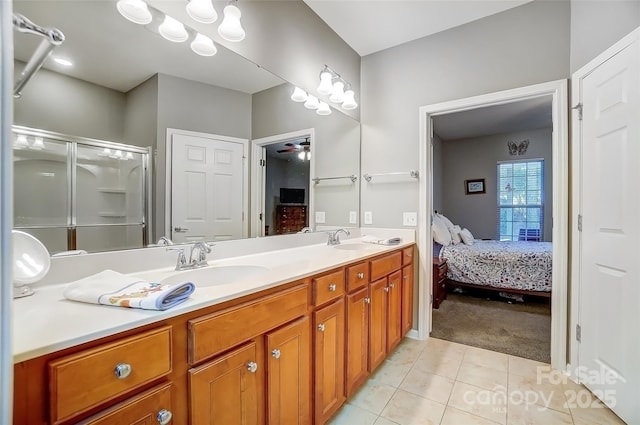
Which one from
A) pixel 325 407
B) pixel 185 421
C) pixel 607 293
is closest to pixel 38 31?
pixel 185 421

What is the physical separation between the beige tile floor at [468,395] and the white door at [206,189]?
1.23m

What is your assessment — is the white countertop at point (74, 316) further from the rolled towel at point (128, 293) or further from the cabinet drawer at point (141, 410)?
the cabinet drawer at point (141, 410)

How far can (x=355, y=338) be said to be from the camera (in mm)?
1611

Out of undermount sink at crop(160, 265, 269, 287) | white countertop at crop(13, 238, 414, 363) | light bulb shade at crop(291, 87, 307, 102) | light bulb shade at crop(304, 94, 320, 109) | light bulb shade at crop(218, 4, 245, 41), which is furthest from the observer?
light bulb shade at crop(304, 94, 320, 109)

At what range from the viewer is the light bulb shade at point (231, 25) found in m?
1.44

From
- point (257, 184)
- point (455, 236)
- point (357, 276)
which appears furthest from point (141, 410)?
point (455, 236)

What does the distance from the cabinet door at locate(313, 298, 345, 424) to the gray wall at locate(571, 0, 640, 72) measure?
85.8 inches

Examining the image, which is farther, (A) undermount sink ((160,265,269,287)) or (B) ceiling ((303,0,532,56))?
(B) ceiling ((303,0,532,56))

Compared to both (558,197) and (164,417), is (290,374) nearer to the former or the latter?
(164,417)

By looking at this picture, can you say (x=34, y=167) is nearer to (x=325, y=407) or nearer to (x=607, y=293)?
(x=325, y=407)

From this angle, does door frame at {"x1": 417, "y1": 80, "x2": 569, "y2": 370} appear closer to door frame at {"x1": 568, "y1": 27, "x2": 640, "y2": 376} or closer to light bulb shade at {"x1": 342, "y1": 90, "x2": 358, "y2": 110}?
door frame at {"x1": 568, "y1": 27, "x2": 640, "y2": 376}

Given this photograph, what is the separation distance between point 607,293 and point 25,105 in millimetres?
2832

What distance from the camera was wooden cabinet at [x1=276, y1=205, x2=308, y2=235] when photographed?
2.01 metres

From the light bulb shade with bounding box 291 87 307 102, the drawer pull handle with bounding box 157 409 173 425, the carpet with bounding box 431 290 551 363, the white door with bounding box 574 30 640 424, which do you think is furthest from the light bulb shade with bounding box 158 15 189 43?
the carpet with bounding box 431 290 551 363
